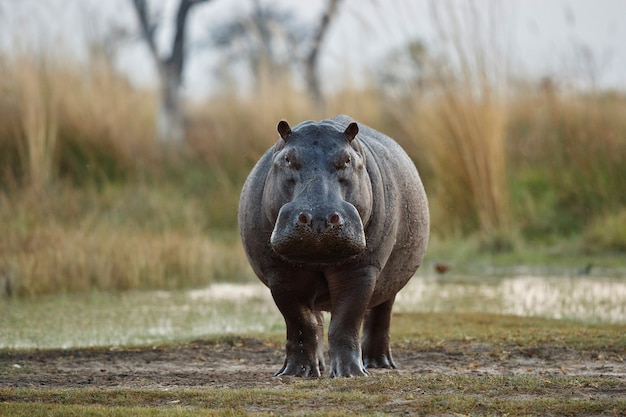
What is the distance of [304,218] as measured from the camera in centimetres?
429

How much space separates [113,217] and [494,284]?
14.0 feet

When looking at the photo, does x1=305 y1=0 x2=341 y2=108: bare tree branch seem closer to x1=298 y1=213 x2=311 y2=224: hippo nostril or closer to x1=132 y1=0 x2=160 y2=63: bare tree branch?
x1=132 y1=0 x2=160 y2=63: bare tree branch

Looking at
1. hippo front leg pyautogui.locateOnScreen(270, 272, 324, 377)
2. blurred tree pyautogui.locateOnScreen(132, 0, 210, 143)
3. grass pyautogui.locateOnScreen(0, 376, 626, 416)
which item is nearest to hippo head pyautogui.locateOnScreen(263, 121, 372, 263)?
hippo front leg pyautogui.locateOnScreen(270, 272, 324, 377)

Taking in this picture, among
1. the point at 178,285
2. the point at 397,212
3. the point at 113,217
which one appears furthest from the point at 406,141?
the point at 397,212

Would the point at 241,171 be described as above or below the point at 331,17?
below

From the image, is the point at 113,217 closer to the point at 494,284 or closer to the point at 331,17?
the point at 494,284

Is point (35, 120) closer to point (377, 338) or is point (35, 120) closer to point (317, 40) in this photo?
point (377, 338)

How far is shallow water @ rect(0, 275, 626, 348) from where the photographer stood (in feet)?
22.6

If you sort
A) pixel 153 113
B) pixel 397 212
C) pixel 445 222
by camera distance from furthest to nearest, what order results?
pixel 153 113
pixel 445 222
pixel 397 212

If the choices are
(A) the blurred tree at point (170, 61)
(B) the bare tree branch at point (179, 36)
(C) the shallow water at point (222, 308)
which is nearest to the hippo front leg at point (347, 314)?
(C) the shallow water at point (222, 308)

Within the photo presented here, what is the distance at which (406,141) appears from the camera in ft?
43.0

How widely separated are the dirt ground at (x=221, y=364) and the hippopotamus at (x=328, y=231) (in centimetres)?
31

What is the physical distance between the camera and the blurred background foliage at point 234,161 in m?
9.36

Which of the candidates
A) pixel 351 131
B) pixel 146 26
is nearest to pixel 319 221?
pixel 351 131
